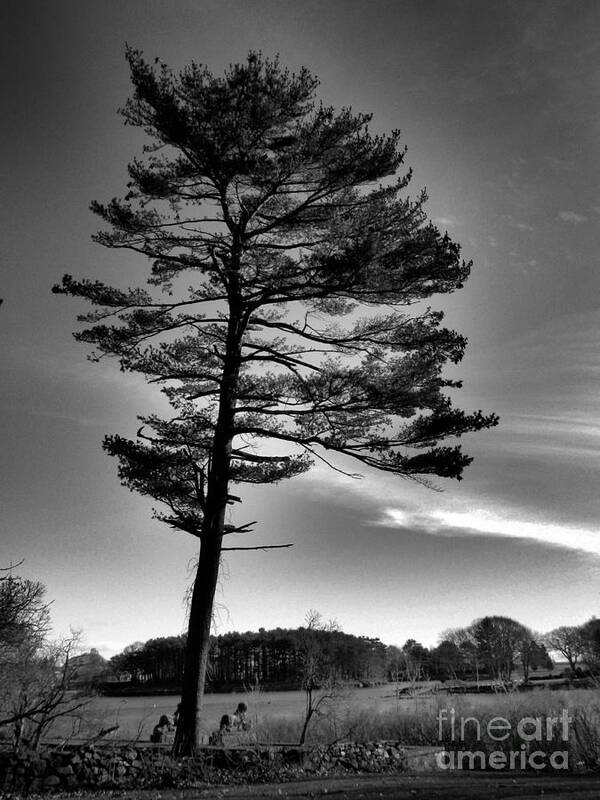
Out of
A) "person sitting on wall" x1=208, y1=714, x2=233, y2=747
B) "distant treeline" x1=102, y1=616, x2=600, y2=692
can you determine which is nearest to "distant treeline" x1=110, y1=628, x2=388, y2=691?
"distant treeline" x1=102, y1=616, x2=600, y2=692

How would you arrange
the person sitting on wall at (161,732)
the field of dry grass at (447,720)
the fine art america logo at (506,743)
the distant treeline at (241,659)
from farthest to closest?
the distant treeline at (241,659) → the person sitting on wall at (161,732) → the field of dry grass at (447,720) → the fine art america logo at (506,743)

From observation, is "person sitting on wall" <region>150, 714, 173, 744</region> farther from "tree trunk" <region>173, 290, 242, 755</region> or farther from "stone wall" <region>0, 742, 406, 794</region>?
"tree trunk" <region>173, 290, 242, 755</region>

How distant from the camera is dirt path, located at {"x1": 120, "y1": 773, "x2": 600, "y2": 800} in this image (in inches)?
344

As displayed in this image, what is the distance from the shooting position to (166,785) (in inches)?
374

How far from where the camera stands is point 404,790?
9539 mm

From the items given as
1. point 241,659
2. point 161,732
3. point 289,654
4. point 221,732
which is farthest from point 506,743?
point 241,659

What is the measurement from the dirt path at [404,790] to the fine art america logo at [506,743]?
3245 mm

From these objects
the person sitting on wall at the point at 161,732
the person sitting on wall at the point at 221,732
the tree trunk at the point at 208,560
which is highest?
the tree trunk at the point at 208,560

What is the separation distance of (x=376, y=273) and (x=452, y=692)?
18394 millimetres

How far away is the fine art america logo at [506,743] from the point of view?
48.6 ft

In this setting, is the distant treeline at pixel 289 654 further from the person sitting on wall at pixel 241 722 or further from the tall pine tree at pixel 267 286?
the tall pine tree at pixel 267 286

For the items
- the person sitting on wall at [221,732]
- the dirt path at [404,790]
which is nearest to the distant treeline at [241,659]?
the person sitting on wall at [221,732]

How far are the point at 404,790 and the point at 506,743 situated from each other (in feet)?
30.3

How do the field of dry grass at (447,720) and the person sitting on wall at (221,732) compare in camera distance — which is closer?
the person sitting on wall at (221,732)
